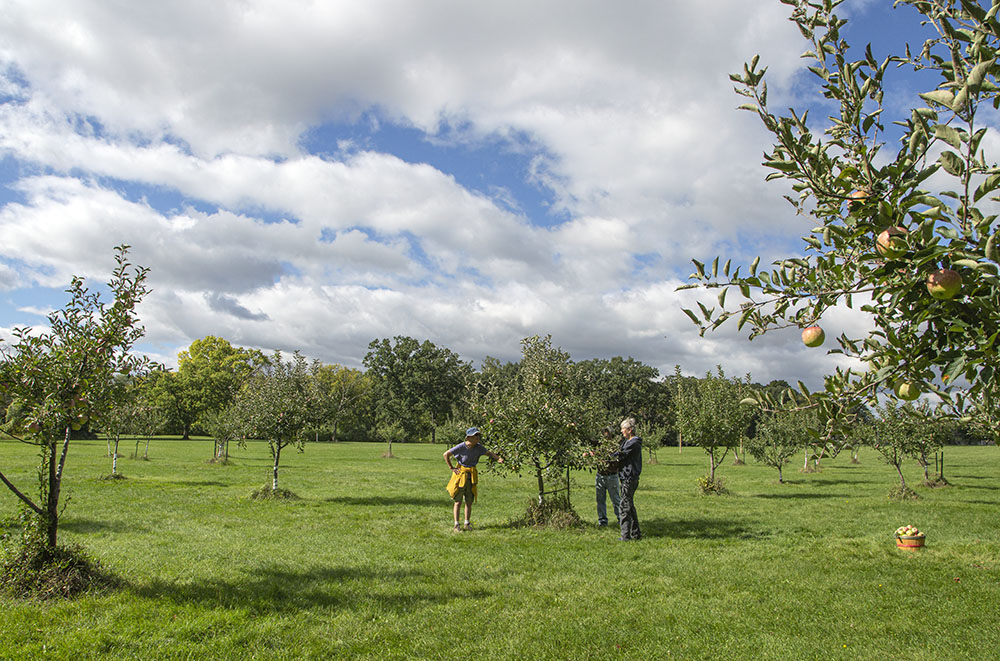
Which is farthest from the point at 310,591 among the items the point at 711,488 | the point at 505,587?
the point at 711,488

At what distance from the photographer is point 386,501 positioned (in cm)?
1664

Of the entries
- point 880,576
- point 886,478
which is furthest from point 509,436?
point 886,478

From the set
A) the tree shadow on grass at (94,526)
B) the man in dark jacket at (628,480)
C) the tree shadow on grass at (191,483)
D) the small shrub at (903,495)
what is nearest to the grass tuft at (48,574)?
the tree shadow on grass at (94,526)

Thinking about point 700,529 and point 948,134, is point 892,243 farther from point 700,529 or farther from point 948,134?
point 700,529

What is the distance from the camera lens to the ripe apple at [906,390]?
7.82ft

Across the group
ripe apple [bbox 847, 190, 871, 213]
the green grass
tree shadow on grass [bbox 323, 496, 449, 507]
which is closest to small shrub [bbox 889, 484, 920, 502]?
the green grass

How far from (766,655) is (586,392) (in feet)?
26.5

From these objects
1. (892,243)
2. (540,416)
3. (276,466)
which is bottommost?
(276,466)

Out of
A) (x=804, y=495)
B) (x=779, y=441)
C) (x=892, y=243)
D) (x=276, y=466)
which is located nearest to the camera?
(x=892, y=243)

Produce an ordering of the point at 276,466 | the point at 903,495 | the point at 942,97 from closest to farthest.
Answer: the point at 942,97, the point at 276,466, the point at 903,495

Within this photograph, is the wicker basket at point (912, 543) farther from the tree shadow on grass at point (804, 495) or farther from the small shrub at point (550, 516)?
the tree shadow on grass at point (804, 495)

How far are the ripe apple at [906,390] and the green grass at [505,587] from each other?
158 inches

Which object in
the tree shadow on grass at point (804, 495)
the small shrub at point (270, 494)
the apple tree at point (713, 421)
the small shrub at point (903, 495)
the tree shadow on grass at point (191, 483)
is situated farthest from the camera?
the apple tree at point (713, 421)

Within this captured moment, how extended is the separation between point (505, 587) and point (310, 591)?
7.85 ft
